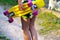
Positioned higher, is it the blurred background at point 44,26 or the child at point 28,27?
the child at point 28,27

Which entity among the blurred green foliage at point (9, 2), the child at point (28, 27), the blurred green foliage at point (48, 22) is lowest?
the blurred green foliage at point (48, 22)

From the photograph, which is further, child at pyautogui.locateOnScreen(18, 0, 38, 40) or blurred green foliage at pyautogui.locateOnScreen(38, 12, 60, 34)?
blurred green foliage at pyautogui.locateOnScreen(38, 12, 60, 34)

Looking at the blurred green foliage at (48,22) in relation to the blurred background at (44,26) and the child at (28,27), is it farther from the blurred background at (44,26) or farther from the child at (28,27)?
the child at (28,27)

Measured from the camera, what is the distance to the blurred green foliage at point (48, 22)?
588 cm

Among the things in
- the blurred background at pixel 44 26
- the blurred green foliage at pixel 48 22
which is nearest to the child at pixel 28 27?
the blurred background at pixel 44 26

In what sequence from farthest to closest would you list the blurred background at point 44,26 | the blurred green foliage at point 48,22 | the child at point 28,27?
the blurred green foliage at point 48,22 < the blurred background at point 44,26 < the child at point 28,27

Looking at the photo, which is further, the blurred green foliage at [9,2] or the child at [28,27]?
the blurred green foliage at [9,2]

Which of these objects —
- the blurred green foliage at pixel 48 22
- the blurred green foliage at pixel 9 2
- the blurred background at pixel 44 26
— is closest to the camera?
the blurred background at pixel 44 26

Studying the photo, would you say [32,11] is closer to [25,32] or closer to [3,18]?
[25,32]

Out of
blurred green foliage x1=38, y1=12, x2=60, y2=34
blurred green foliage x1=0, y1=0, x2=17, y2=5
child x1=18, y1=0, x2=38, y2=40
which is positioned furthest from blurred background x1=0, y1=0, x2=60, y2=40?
child x1=18, y1=0, x2=38, y2=40

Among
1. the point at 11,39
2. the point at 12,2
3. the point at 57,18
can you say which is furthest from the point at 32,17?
the point at 12,2

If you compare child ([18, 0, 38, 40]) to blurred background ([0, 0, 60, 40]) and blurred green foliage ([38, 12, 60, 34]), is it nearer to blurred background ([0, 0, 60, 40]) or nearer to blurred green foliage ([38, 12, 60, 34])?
blurred background ([0, 0, 60, 40])

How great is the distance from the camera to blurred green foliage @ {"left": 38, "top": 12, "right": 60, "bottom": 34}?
5.88 metres

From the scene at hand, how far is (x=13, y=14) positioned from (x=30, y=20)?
379 millimetres
